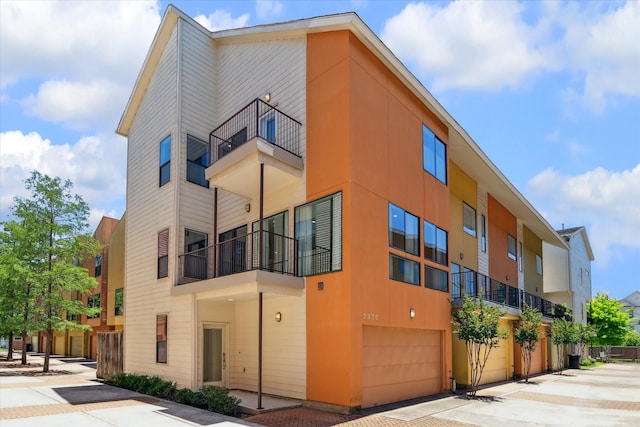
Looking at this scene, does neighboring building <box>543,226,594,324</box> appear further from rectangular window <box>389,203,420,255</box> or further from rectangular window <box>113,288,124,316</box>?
rectangular window <box>113,288,124,316</box>

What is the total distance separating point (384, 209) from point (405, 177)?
1900mm

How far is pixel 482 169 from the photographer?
22219mm

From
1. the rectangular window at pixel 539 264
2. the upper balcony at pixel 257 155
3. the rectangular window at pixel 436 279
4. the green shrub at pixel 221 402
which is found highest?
the upper balcony at pixel 257 155

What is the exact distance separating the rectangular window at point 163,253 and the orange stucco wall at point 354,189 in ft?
20.2

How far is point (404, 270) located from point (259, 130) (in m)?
6.37

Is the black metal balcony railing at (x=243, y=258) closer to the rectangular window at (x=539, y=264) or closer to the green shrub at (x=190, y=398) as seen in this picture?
the green shrub at (x=190, y=398)

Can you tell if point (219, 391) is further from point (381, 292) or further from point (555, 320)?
point (555, 320)

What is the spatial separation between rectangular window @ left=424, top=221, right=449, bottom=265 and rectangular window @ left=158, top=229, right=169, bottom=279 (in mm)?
8707

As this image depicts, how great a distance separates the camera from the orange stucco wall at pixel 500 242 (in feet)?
84.0

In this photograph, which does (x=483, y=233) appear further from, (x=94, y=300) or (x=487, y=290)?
(x=94, y=300)

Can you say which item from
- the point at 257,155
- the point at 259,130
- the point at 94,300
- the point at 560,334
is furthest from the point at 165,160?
the point at 94,300

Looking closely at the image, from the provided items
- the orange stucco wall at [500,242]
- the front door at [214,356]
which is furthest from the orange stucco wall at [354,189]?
the orange stucco wall at [500,242]

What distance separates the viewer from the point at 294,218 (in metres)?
14.7

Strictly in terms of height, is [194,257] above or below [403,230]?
below
